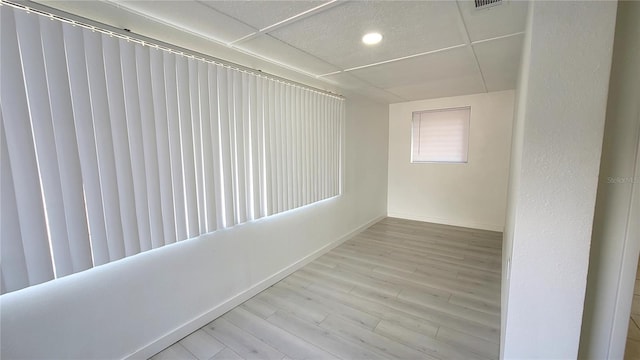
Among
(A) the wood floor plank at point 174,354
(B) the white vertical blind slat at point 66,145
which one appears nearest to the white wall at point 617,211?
(A) the wood floor plank at point 174,354

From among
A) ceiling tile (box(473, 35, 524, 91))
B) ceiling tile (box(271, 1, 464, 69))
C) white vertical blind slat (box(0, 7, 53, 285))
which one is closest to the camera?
white vertical blind slat (box(0, 7, 53, 285))

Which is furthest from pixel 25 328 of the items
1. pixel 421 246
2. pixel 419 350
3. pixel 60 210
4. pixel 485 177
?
pixel 485 177

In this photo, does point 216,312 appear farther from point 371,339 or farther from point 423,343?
point 423,343

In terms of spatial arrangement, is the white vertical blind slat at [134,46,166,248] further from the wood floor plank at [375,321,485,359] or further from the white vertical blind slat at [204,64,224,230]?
the wood floor plank at [375,321,485,359]

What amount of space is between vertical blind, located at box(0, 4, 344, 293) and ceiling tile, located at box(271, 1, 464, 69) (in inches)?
25.9

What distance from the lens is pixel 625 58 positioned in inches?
43.4

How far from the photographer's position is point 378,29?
1.77 m

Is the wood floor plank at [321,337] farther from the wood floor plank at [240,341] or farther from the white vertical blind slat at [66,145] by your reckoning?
the white vertical blind slat at [66,145]

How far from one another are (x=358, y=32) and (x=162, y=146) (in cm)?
157

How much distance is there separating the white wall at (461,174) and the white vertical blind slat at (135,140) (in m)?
4.35

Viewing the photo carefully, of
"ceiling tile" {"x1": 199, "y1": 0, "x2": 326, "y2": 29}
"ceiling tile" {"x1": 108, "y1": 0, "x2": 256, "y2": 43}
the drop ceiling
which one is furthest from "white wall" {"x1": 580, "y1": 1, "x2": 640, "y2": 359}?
"ceiling tile" {"x1": 108, "y1": 0, "x2": 256, "y2": 43}

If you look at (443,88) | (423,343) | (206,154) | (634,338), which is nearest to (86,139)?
(206,154)

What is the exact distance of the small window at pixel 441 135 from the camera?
4.41 metres

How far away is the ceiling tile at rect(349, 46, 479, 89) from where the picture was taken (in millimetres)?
2330
